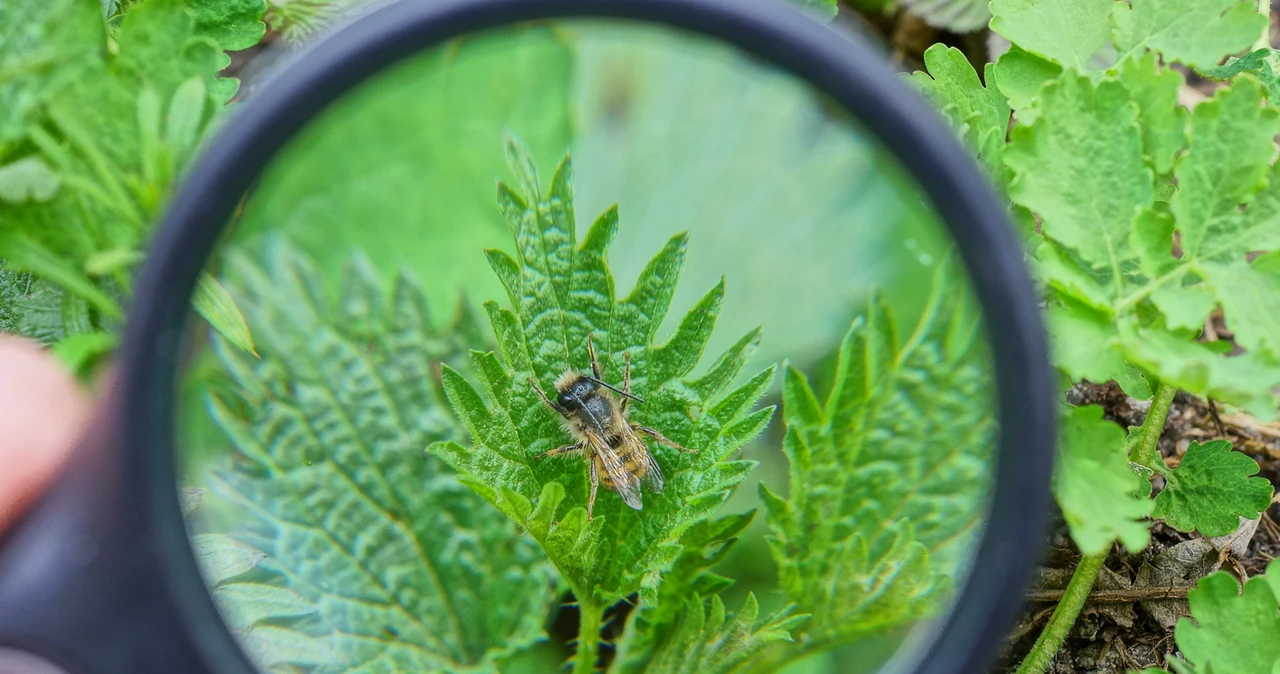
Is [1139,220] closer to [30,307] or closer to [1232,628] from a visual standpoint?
[1232,628]

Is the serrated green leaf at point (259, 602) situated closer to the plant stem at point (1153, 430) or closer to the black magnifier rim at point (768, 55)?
the black magnifier rim at point (768, 55)

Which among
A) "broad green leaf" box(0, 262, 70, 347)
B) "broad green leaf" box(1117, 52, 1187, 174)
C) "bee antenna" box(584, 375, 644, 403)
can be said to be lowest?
"broad green leaf" box(0, 262, 70, 347)

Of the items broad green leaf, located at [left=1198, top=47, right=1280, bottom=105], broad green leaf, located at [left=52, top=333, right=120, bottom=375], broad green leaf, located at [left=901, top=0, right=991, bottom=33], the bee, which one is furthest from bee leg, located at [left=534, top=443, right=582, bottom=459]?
broad green leaf, located at [left=901, top=0, right=991, bottom=33]

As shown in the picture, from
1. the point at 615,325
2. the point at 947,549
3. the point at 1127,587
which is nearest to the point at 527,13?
the point at 615,325

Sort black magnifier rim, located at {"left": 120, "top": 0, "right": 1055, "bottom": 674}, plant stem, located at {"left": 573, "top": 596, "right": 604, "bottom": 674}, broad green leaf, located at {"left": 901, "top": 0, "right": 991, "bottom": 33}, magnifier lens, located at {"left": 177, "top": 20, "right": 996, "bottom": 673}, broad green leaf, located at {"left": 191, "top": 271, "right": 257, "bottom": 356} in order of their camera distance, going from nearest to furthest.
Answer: black magnifier rim, located at {"left": 120, "top": 0, "right": 1055, "bottom": 674} < broad green leaf, located at {"left": 191, "top": 271, "right": 257, "bottom": 356} < magnifier lens, located at {"left": 177, "top": 20, "right": 996, "bottom": 673} < plant stem, located at {"left": 573, "top": 596, "right": 604, "bottom": 674} < broad green leaf, located at {"left": 901, "top": 0, "right": 991, "bottom": 33}

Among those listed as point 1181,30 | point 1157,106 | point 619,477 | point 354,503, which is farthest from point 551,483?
point 1181,30

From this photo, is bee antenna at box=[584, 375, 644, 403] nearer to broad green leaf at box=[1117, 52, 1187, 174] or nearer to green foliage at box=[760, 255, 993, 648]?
green foliage at box=[760, 255, 993, 648]

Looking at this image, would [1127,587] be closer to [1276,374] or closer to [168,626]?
[1276,374]
